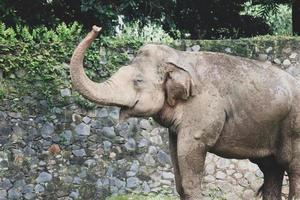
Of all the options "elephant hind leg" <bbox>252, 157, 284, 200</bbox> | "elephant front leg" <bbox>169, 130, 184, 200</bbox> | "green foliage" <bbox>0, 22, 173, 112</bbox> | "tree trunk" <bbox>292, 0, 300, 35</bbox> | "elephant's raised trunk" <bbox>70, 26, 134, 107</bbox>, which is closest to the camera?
"elephant's raised trunk" <bbox>70, 26, 134, 107</bbox>

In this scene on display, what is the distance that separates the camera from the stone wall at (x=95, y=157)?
28.9 ft

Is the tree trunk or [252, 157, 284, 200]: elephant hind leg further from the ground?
the tree trunk

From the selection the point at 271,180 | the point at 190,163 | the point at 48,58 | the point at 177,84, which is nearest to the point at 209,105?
the point at 177,84

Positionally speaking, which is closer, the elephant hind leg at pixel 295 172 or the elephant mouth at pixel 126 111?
the elephant mouth at pixel 126 111

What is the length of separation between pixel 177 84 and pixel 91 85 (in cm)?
57

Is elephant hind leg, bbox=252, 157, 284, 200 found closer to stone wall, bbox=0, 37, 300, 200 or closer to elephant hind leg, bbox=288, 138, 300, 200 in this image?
elephant hind leg, bbox=288, 138, 300, 200

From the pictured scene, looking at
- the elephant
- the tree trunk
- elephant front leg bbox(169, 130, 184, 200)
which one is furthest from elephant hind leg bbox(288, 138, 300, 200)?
the tree trunk

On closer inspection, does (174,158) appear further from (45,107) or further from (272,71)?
(45,107)

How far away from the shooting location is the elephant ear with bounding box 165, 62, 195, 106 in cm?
440

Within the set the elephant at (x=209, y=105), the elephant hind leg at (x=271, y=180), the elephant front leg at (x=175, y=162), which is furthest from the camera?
the elephant hind leg at (x=271, y=180)

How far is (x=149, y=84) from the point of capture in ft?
14.5

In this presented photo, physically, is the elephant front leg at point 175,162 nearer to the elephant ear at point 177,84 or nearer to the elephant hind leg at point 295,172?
the elephant ear at point 177,84

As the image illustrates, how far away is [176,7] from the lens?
12.0 m

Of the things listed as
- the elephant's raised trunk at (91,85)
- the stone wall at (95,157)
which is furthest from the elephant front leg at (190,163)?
the stone wall at (95,157)
